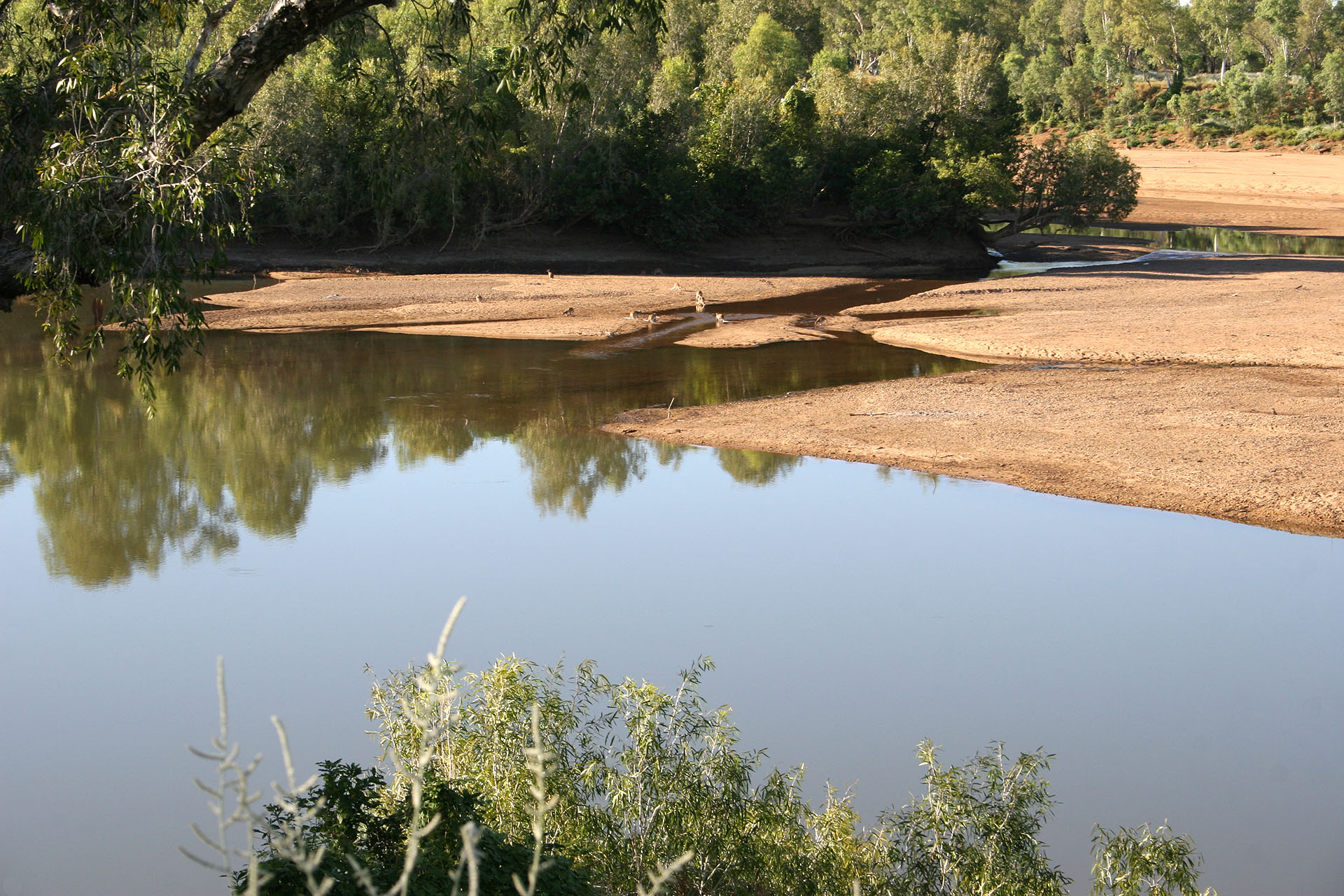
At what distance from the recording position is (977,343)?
851 inches

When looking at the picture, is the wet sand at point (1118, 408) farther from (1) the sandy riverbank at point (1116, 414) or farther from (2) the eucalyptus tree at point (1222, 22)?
(2) the eucalyptus tree at point (1222, 22)

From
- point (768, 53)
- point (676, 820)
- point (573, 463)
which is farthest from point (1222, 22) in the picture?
point (676, 820)

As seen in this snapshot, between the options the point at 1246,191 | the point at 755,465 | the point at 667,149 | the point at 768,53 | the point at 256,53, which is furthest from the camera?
the point at 768,53

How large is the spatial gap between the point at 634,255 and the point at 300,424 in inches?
859

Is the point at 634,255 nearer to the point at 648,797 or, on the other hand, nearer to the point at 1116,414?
the point at 1116,414

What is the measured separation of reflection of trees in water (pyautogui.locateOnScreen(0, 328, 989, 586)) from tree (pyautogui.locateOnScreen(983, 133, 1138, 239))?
20173 millimetres

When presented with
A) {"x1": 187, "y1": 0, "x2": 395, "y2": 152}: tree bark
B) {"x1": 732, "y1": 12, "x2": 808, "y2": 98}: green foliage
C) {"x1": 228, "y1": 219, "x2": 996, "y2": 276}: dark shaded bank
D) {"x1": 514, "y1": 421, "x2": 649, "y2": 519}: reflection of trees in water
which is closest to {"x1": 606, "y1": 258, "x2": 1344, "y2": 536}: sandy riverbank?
{"x1": 514, "y1": 421, "x2": 649, "y2": 519}: reflection of trees in water

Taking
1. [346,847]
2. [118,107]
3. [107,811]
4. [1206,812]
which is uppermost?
[118,107]

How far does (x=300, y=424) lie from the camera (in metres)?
16.8

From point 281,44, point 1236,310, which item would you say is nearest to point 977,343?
point 1236,310

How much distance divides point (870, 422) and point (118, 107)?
11.0 m

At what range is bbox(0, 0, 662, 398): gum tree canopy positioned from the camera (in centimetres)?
581

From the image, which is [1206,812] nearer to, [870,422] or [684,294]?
[870,422]

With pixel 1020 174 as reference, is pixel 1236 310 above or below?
below
